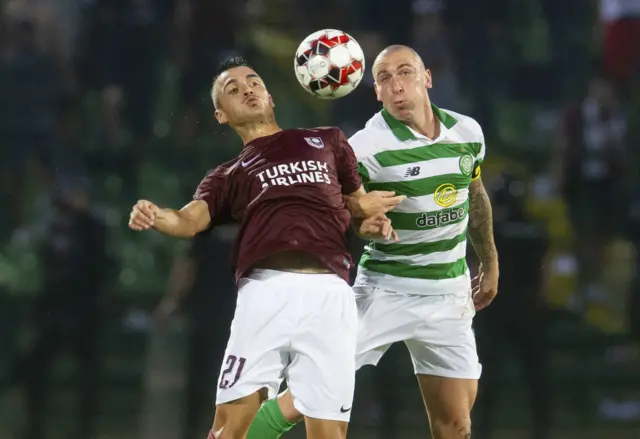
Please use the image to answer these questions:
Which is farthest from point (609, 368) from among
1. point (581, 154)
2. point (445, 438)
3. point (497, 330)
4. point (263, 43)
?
point (263, 43)

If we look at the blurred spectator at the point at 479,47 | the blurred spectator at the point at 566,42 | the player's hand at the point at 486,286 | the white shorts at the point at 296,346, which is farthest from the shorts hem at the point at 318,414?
the blurred spectator at the point at 566,42

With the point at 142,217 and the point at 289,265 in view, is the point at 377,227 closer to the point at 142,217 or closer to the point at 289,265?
the point at 289,265

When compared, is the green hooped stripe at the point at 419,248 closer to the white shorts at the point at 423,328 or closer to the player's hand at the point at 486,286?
the white shorts at the point at 423,328

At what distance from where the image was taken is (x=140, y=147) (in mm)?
6090

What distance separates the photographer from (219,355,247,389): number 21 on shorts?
11.4 ft

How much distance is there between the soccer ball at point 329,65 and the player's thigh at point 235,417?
3.90 feet

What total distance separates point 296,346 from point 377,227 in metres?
0.52

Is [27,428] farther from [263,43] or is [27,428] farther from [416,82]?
[416,82]

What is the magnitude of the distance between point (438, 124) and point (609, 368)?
2.72m

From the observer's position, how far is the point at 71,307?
19.1 ft

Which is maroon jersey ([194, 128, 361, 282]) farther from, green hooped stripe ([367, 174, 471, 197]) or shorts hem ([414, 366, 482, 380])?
shorts hem ([414, 366, 482, 380])

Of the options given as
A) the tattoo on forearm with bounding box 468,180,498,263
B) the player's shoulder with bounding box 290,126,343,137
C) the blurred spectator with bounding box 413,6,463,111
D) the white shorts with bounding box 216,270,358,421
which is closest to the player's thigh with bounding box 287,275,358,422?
the white shorts with bounding box 216,270,358,421

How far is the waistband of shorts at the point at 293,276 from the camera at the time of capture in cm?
352

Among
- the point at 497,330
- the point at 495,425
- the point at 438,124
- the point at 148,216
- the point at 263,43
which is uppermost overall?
the point at 263,43
